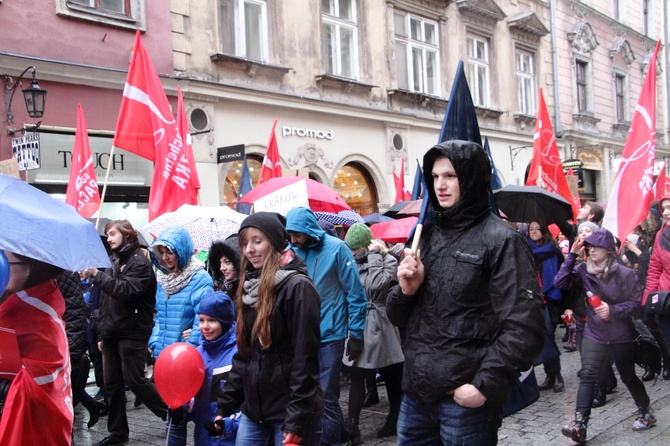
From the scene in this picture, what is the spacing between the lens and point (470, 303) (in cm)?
275

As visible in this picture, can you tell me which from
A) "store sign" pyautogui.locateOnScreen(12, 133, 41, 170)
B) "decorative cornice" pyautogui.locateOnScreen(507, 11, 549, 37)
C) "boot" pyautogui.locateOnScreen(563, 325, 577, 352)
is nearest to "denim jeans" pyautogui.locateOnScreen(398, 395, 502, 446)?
"boot" pyautogui.locateOnScreen(563, 325, 577, 352)

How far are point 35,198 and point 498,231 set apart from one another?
1871mm

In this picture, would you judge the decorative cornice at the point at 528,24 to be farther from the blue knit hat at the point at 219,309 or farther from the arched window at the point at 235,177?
the blue knit hat at the point at 219,309

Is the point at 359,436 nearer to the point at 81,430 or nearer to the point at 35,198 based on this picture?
the point at 81,430

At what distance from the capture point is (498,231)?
9.06ft

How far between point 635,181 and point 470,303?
432 cm

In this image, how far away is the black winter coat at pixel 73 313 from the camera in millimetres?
5660

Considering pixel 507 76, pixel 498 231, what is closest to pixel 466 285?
pixel 498 231

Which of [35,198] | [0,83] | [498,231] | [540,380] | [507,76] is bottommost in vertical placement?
[540,380]

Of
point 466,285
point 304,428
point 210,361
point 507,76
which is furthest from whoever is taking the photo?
point 507,76

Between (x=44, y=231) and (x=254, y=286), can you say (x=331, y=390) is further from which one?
(x=44, y=231)

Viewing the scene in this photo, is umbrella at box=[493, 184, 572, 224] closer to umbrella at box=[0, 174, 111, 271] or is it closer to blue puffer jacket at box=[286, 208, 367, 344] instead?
blue puffer jacket at box=[286, 208, 367, 344]

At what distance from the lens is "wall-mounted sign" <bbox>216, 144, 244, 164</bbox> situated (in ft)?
38.4

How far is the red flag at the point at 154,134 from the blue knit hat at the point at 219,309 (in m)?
3.56
